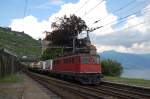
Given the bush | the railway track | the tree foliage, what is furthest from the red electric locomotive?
the tree foliage

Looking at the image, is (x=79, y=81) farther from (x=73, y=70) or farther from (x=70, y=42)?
(x=70, y=42)

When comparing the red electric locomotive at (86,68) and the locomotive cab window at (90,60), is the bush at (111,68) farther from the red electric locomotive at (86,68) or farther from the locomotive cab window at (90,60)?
the locomotive cab window at (90,60)

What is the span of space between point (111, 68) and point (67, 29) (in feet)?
56.4

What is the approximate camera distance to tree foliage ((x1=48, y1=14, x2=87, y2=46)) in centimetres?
7100

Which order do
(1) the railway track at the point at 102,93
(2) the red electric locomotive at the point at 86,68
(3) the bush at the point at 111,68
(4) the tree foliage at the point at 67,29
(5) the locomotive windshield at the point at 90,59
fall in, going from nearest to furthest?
1. (1) the railway track at the point at 102,93
2. (2) the red electric locomotive at the point at 86,68
3. (5) the locomotive windshield at the point at 90,59
4. (3) the bush at the point at 111,68
5. (4) the tree foliage at the point at 67,29

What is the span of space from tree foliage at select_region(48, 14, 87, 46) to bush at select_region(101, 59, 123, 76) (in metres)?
14.6

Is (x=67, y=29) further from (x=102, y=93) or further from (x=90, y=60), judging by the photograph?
(x=102, y=93)

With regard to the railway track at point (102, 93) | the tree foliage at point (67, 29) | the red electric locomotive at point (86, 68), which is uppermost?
the tree foliage at point (67, 29)

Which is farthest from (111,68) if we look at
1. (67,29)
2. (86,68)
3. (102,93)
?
(102,93)

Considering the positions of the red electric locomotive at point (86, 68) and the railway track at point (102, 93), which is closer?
the railway track at point (102, 93)

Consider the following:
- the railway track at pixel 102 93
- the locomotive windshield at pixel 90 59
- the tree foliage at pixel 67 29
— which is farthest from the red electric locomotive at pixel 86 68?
the tree foliage at pixel 67 29

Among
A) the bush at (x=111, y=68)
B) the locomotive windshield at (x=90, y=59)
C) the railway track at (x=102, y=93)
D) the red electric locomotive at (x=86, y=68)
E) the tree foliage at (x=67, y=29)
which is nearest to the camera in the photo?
the railway track at (x=102, y=93)

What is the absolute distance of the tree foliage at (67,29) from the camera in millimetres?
71000

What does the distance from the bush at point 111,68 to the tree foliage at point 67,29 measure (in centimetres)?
1456
